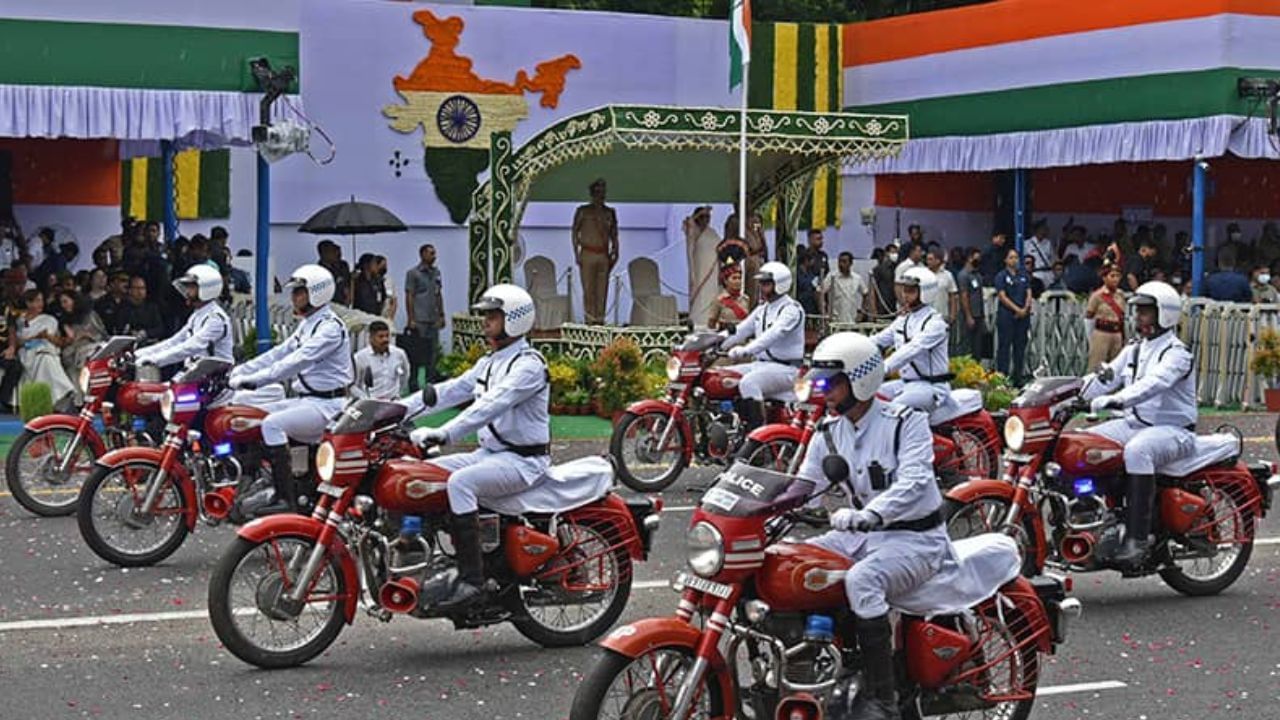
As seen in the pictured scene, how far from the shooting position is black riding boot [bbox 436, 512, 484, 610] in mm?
10164

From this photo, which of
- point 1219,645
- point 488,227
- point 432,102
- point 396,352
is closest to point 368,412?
point 1219,645

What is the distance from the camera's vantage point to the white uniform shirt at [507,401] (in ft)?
34.4

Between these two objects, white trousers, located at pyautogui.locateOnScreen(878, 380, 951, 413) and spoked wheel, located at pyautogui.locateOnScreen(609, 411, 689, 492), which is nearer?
white trousers, located at pyautogui.locateOnScreen(878, 380, 951, 413)

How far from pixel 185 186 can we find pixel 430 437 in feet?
67.5

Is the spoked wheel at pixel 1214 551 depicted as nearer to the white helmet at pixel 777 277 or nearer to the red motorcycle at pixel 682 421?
the red motorcycle at pixel 682 421

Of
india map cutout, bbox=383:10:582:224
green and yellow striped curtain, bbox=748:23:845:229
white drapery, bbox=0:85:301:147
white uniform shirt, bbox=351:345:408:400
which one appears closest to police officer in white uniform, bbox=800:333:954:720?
white uniform shirt, bbox=351:345:408:400

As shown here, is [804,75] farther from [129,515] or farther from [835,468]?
[835,468]

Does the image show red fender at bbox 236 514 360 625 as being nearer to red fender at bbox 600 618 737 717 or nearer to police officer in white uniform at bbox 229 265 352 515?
red fender at bbox 600 618 737 717

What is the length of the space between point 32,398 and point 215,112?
14.4 ft

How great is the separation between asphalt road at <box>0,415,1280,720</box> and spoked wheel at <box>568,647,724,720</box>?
67.8 inches

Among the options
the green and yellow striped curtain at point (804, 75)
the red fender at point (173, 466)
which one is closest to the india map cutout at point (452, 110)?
the green and yellow striped curtain at point (804, 75)

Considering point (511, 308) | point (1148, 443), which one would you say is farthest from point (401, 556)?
point (1148, 443)

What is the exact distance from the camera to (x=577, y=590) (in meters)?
10.6

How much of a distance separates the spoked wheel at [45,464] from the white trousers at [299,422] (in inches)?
83.5
